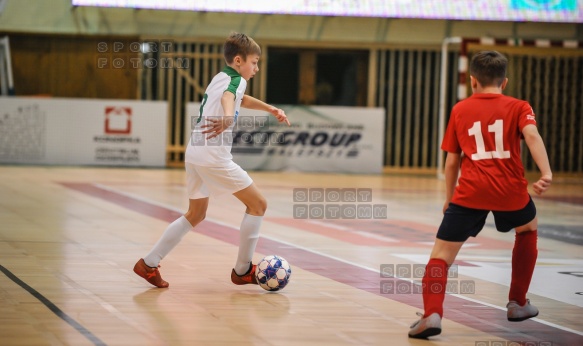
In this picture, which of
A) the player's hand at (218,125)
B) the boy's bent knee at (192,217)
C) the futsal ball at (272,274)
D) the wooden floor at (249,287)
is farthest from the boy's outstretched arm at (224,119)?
the wooden floor at (249,287)

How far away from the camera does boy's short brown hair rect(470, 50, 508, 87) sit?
18.2 feet

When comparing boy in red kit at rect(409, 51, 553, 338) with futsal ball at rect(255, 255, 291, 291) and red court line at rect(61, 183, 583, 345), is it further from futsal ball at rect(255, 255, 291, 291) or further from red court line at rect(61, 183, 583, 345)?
futsal ball at rect(255, 255, 291, 291)

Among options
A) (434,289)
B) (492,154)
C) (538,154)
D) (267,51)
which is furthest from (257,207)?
(267,51)

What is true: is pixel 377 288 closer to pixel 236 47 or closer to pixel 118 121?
pixel 236 47

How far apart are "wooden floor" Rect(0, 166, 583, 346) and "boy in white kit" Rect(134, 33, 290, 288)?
0.92ft

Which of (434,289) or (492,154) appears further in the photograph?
(492,154)

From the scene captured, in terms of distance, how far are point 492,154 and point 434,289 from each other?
31.4 inches

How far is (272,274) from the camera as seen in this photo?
666cm

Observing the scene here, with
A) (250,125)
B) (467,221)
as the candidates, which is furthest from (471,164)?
(250,125)

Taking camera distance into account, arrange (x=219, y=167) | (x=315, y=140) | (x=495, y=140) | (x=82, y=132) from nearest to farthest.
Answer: (x=495, y=140), (x=219, y=167), (x=82, y=132), (x=315, y=140)

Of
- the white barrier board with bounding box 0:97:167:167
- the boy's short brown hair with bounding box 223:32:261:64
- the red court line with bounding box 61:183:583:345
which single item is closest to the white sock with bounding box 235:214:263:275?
the red court line with bounding box 61:183:583:345

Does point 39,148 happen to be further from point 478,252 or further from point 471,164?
point 471,164

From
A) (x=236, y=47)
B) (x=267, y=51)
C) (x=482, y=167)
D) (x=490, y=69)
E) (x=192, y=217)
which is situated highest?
(x=267, y=51)

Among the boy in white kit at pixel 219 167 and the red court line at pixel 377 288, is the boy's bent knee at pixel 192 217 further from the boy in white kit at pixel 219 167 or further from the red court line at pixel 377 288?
the red court line at pixel 377 288
